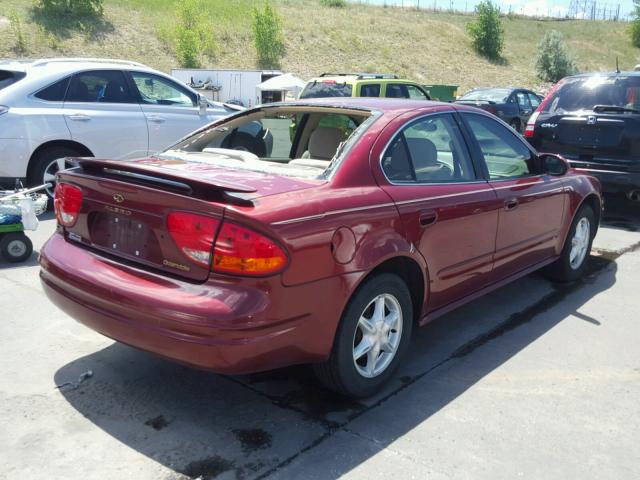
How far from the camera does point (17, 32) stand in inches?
1615

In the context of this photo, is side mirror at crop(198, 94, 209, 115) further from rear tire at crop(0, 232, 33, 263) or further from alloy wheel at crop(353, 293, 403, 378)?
alloy wheel at crop(353, 293, 403, 378)

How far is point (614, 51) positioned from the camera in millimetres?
67938

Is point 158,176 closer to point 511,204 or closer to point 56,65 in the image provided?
point 511,204

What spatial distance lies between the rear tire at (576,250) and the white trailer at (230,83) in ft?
92.6

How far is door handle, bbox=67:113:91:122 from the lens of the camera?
7316 mm

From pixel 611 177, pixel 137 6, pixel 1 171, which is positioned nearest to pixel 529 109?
pixel 611 177

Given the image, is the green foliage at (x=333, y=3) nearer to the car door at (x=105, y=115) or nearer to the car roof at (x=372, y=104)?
the car door at (x=105, y=115)

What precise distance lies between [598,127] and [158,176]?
6.19m

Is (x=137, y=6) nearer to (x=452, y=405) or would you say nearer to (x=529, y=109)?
(x=529, y=109)

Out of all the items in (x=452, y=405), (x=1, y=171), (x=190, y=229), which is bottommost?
(x=452, y=405)

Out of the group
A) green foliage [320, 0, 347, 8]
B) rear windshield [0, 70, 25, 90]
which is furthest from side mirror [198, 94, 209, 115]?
green foliage [320, 0, 347, 8]

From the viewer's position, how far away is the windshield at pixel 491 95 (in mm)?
18891

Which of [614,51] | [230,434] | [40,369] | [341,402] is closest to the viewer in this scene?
[230,434]

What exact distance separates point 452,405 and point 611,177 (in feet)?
16.7
